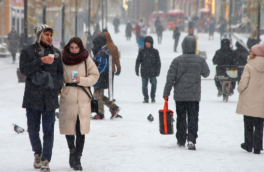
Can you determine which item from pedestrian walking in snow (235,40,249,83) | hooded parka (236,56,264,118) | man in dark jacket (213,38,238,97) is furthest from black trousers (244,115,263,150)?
pedestrian walking in snow (235,40,249,83)

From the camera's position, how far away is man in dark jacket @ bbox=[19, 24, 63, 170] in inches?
211

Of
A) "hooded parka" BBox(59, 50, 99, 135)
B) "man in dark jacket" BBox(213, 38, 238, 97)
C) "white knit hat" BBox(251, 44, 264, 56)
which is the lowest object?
"hooded parka" BBox(59, 50, 99, 135)

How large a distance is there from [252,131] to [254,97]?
1.65 feet

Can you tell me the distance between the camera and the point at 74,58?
220 inches

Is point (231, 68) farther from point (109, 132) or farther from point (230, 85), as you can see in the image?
point (109, 132)

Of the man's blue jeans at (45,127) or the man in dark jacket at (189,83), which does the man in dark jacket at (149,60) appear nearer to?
the man in dark jacket at (189,83)

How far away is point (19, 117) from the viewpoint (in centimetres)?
998

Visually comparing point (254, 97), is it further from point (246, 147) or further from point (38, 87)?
point (38, 87)

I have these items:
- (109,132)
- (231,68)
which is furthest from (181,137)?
Answer: (231,68)

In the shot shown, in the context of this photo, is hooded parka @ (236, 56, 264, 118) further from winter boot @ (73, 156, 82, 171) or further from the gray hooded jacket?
winter boot @ (73, 156, 82, 171)

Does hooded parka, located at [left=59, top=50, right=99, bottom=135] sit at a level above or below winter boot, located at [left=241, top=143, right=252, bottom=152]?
above

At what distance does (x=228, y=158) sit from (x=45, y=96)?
8.64ft

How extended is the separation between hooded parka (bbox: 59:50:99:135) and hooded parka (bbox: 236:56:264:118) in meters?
2.38

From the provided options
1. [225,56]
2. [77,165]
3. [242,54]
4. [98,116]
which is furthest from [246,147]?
[242,54]
